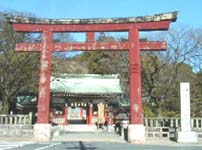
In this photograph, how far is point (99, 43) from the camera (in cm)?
2341

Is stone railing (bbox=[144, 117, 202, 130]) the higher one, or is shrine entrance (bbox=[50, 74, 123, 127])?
shrine entrance (bbox=[50, 74, 123, 127])

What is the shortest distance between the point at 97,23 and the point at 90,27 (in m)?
0.48

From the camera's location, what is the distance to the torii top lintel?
23031mm

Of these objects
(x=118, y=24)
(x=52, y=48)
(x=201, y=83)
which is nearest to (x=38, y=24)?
(x=52, y=48)

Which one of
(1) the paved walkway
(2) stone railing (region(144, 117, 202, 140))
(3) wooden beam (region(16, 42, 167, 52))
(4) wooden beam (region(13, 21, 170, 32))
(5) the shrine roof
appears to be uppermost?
(5) the shrine roof

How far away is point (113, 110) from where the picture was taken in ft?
146

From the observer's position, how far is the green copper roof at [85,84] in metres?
38.8

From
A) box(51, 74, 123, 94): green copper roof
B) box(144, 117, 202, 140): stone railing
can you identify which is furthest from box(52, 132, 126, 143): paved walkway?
box(51, 74, 123, 94): green copper roof

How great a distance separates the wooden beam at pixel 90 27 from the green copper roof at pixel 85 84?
13561 millimetres

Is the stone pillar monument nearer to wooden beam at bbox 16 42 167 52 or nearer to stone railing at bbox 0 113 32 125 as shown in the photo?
wooden beam at bbox 16 42 167 52

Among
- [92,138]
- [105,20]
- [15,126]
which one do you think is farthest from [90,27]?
[15,126]

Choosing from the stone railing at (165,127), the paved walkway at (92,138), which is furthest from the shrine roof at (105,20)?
the paved walkway at (92,138)

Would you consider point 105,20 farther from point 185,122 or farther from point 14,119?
point 14,119

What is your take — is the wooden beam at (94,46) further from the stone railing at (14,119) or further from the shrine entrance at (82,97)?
the shrine entrance at (82,97)
